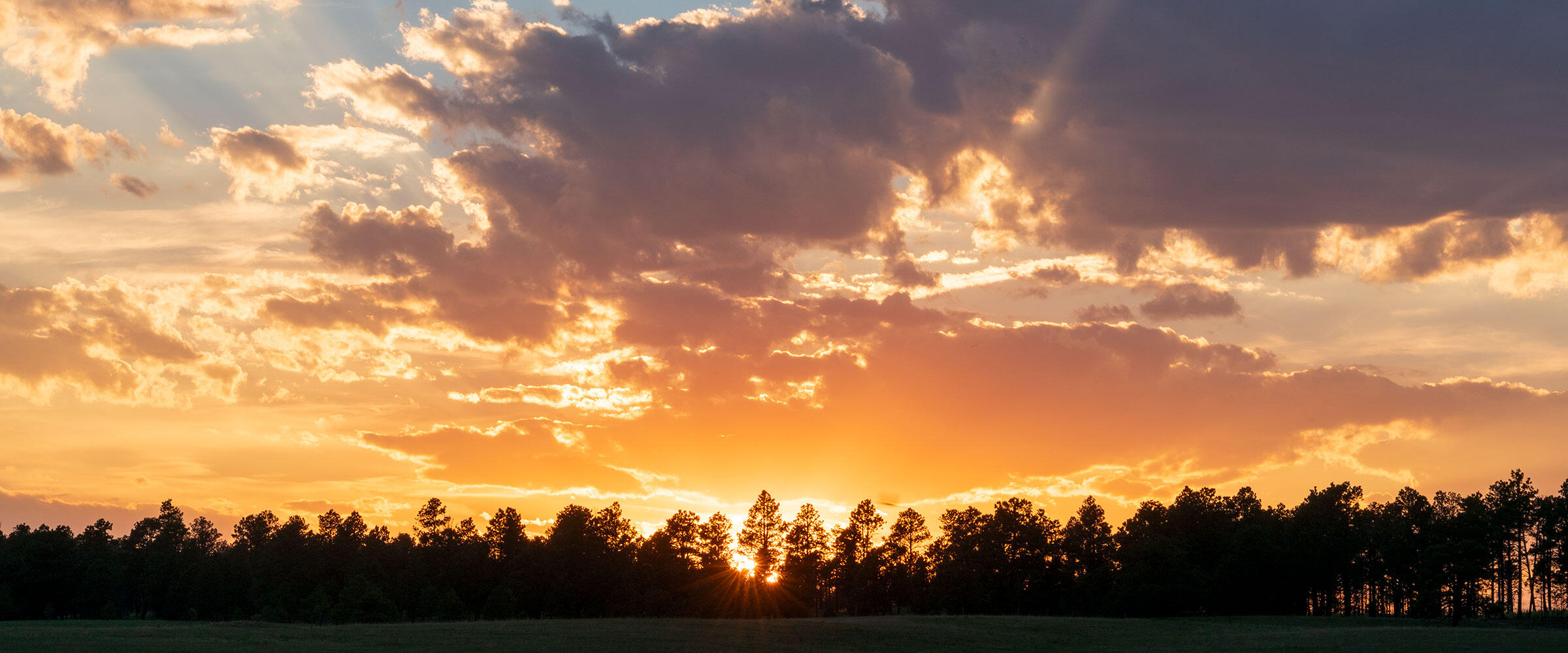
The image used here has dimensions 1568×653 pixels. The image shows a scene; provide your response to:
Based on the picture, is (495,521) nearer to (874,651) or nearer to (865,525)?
(865,525)

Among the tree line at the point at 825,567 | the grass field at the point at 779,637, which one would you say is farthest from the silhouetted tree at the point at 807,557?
the grass field at the point at 779,637

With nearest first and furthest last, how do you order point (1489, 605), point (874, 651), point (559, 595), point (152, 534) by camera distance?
point (874, 651)
point (1489, 605)
point (559, 595)
point (152, 534)

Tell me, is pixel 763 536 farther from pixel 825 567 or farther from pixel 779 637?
pixel 779 637

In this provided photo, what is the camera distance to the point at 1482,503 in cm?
13450

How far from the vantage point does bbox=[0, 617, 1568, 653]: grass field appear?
6844 centimetres

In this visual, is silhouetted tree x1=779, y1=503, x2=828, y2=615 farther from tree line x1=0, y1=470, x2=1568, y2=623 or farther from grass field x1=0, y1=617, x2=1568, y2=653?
grass field x1=0, y1=617, x2=1568, y2=653

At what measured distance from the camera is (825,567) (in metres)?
169

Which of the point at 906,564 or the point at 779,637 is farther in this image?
the point at 906,564

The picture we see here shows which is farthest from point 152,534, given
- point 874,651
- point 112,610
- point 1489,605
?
point 1489,605

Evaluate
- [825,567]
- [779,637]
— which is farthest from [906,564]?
[779,637]

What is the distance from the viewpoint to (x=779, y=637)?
85.8 m

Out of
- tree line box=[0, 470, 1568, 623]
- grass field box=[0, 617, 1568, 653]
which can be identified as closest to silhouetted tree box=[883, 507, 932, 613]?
tree line box=[0, 470, 1568, 623]

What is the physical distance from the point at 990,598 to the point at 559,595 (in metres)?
62.2

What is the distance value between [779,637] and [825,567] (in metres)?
84.3
